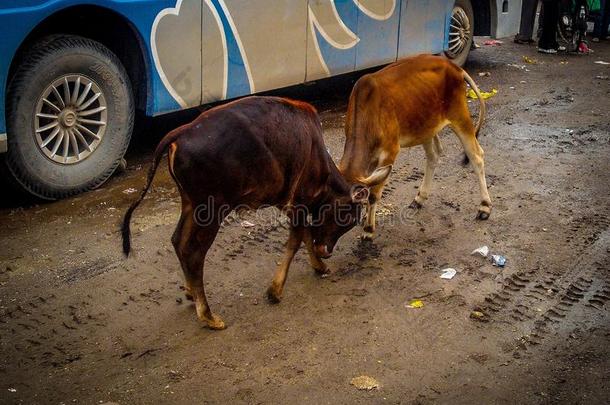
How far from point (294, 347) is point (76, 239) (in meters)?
2.23

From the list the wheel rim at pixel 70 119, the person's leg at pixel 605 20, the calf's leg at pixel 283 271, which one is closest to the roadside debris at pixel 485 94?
the wheel rim at pixel 70 119

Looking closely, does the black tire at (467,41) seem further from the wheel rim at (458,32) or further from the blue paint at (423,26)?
the blue paint at (423,26)

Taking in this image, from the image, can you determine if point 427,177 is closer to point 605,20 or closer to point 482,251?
point 482,251

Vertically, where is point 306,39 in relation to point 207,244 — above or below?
above

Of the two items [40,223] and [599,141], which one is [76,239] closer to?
[40,223]

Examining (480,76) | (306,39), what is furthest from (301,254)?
(480,76)

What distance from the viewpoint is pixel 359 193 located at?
515 cm

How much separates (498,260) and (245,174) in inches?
86.7

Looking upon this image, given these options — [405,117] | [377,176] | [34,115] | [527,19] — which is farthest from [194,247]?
[527,19]

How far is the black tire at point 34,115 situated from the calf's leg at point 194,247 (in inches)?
89.6

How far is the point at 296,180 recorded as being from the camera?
4832 mm

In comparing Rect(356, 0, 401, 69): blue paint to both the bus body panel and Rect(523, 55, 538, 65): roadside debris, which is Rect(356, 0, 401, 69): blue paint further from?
Rect(523, 55, 538, 65): roadside debris

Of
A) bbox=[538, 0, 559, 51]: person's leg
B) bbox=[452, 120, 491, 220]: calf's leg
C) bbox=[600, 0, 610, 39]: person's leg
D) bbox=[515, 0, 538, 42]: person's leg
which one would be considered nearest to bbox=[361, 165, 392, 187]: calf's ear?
bbox=[452, 120, 491, 220]: calf's leg

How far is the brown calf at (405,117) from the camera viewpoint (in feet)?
18.5
